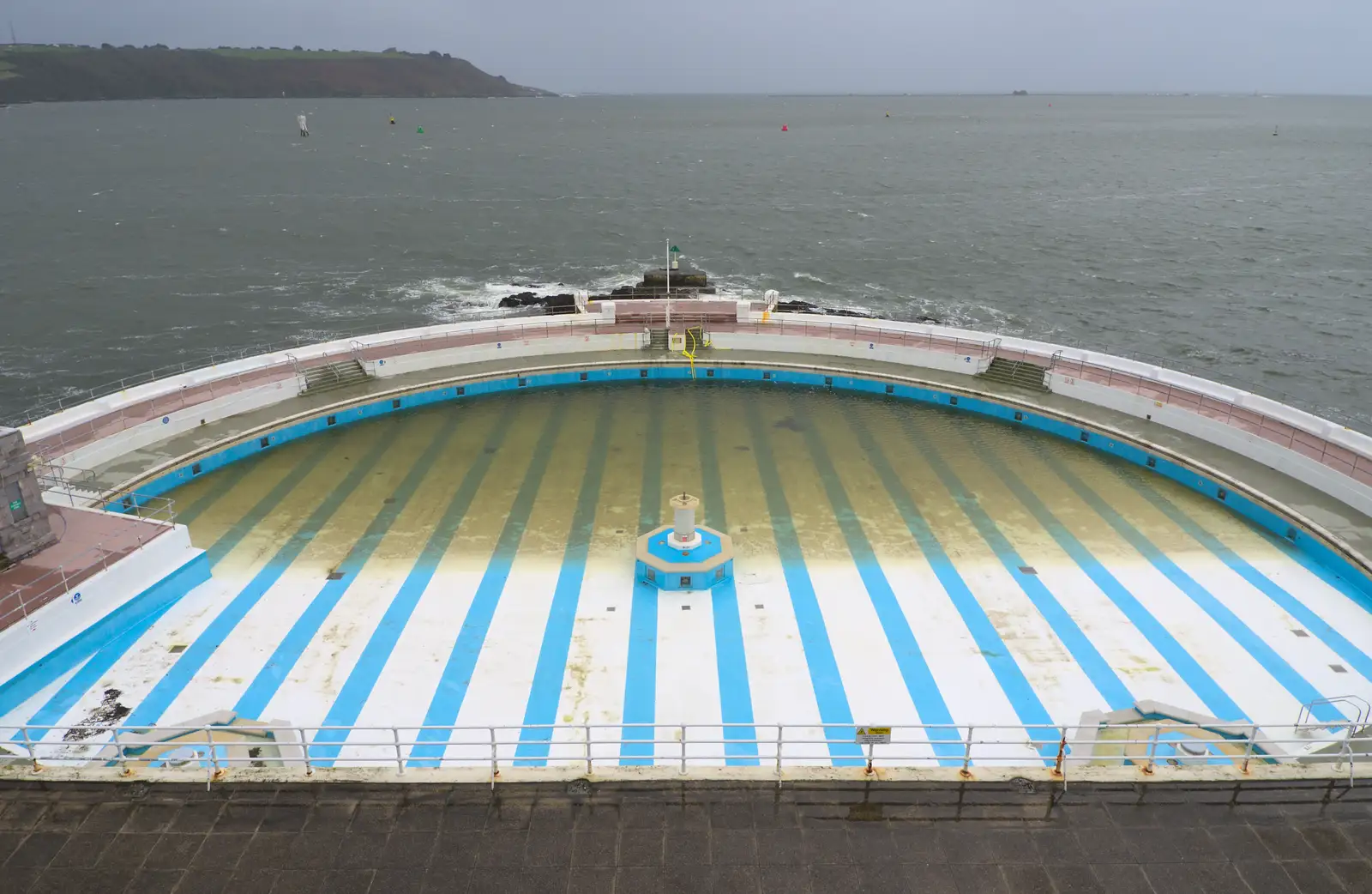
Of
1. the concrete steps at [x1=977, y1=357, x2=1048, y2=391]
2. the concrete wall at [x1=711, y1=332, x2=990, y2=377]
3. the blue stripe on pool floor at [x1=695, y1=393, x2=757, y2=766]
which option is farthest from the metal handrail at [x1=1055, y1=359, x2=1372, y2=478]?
the blue stripe on pool floor at [x1=695, y1=393, x2=757, y2=766]

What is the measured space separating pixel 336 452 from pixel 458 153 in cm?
13953

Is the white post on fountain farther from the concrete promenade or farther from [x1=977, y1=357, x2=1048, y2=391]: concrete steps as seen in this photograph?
[x1=977, y1=357, x2=1048, y2=391]: concrete steps

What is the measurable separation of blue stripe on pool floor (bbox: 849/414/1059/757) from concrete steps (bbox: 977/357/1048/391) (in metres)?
6.76

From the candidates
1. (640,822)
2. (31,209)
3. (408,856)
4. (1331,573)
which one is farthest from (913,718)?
(31,209)

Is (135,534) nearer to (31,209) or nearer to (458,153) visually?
(31,209)

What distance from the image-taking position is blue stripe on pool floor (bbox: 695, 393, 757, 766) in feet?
47.5

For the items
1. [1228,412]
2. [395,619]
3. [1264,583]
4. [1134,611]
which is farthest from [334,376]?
[1228,412]

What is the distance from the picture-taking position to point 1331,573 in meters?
19.1

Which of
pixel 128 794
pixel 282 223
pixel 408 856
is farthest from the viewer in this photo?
pixel 282 223

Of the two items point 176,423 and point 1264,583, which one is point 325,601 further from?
point 1264,583

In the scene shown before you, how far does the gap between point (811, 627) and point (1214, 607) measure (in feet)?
28.8

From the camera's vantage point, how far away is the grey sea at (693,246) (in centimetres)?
5078

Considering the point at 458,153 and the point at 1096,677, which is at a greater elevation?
the point at 458,153

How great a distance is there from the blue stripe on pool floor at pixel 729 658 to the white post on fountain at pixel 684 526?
46.2 inches
